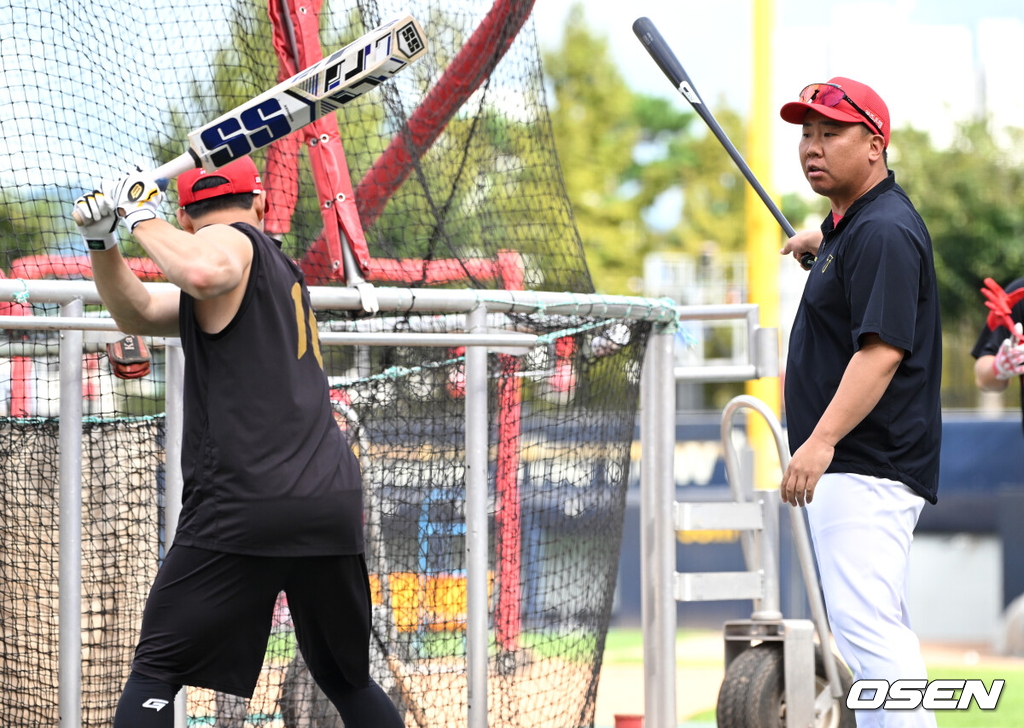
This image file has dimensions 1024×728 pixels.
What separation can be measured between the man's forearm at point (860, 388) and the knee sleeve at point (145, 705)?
5.99 feet

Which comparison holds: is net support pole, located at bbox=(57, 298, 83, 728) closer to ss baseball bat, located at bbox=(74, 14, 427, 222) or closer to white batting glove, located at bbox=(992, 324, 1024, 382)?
ss baseball bat, located at bbox=(74, 14, 427, 222)

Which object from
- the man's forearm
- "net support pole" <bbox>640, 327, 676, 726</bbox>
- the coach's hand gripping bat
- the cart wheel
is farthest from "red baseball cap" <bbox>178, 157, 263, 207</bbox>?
the coach's hand gripping bat

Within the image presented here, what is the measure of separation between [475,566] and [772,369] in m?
1.73

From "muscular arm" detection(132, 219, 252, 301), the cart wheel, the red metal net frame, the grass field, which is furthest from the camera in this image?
the grass field

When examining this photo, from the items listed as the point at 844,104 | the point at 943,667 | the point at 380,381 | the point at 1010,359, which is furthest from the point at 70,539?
the point at 943,667

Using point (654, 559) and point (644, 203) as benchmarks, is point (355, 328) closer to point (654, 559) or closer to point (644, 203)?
point (654, 559)

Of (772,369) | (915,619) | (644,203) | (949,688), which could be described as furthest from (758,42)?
(644,203)

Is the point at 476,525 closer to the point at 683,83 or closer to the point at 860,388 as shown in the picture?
the point at 860,388

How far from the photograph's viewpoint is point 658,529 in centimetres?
464

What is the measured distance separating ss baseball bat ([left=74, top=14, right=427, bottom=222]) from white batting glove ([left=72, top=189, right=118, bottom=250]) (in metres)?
0.16

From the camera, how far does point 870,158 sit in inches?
143

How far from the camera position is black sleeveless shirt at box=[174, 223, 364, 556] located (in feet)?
9.97

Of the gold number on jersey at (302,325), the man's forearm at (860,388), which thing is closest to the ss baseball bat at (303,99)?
the gold number on jersey at (302,325)

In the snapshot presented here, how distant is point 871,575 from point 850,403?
0.48m
